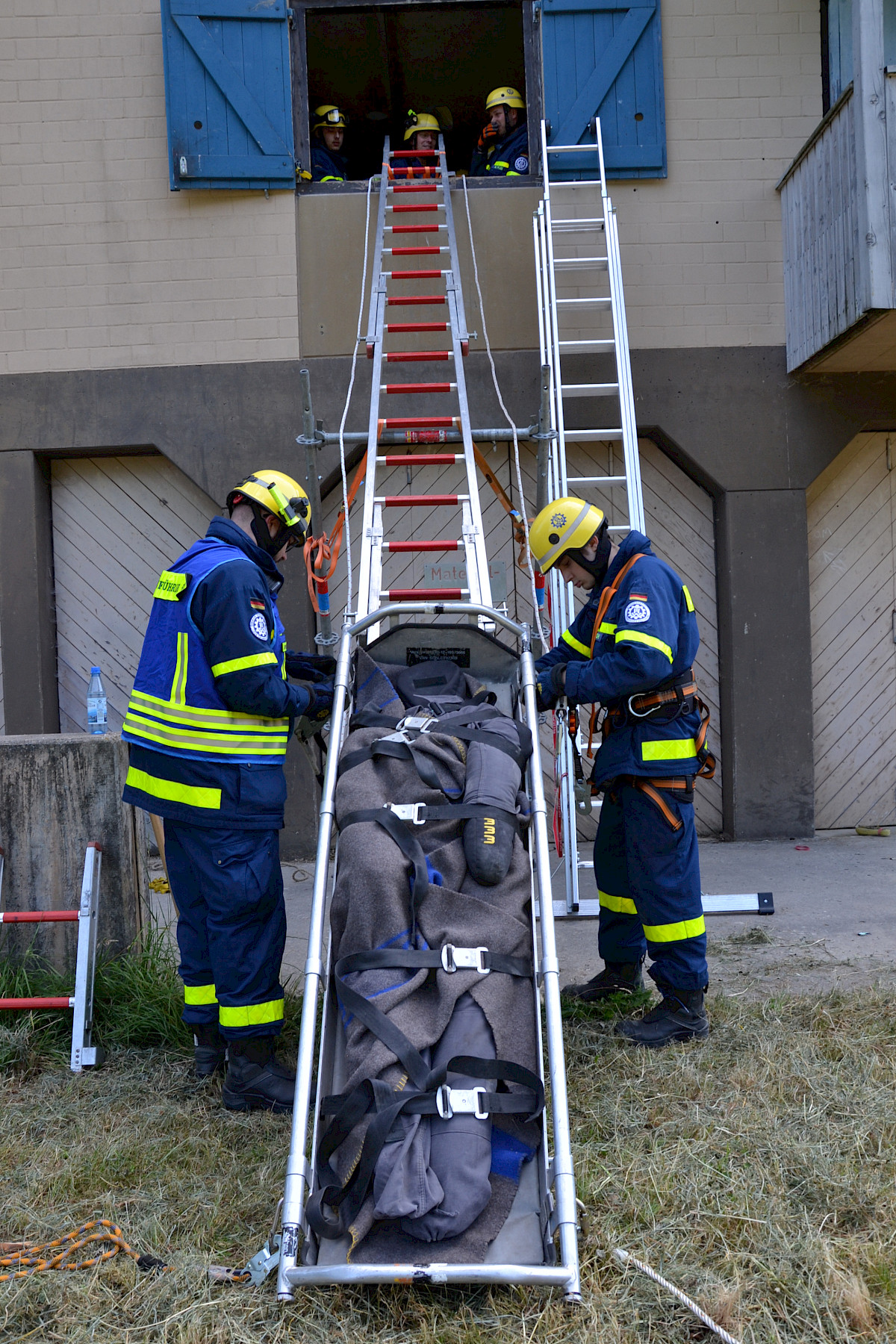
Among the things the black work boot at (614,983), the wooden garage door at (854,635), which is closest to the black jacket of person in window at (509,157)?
the wooden garage door at (854,635)

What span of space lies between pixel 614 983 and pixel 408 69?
8.01 m

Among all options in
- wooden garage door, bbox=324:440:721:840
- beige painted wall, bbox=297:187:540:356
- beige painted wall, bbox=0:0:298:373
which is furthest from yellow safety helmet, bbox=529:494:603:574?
beige painted wall, bbox=0:0:298:373

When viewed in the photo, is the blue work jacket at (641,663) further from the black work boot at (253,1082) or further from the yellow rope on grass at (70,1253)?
the yellow rope on grass at (70,1253)

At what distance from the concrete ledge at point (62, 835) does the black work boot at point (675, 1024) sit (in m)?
1.99

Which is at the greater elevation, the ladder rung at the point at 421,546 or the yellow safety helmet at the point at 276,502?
the yellow safety helmet at the point at 276,502

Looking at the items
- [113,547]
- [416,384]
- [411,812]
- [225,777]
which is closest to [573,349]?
[416,384]

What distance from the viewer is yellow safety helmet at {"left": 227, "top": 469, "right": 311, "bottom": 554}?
362 cm

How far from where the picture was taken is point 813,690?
685 centimetres

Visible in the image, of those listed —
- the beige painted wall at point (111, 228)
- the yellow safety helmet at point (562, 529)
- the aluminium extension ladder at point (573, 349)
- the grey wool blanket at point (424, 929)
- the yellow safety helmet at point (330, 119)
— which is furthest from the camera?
the yellow safety helmet at point (330, 119)

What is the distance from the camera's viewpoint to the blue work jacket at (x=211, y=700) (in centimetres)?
335

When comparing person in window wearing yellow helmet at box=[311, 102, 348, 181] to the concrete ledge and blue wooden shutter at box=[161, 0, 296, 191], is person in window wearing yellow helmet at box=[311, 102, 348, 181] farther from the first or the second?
the concrete ledge

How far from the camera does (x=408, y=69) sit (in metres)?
8.95

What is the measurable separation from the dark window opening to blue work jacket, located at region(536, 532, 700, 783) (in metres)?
4.60

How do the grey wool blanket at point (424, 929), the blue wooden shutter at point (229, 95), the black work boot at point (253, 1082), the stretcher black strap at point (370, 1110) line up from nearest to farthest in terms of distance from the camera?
the stretcher black strap at point (370, 1110) → the grey wool blanket at point (424, 929) → the black work boot at point (253, 1082) → the blue wooden shutter at point (229, 95)
